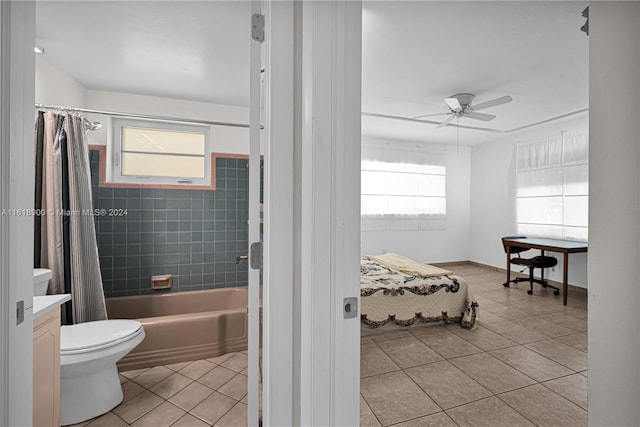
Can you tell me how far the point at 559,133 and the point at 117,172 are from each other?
570cm

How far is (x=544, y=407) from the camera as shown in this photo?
1827 millimetres

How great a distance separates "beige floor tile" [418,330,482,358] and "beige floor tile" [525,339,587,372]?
506 mm

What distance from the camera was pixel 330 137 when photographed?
83cm

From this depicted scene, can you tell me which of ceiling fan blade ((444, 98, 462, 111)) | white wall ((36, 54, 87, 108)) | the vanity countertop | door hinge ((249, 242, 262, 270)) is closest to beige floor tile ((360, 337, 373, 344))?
door hinge ((249, 242, 262, 270))

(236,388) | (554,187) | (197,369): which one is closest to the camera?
(236,388)

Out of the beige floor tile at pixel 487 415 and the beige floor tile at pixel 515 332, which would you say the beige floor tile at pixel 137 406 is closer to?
the beige floor tile at pixel 487 415

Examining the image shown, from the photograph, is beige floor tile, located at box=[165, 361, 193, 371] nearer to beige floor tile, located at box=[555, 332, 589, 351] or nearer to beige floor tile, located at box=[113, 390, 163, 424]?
beige floor tile, located at box=[113, 390, 163, 424]

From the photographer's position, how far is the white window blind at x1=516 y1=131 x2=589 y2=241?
13.9 ft

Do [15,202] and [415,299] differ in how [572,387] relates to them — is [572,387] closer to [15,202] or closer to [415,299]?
[415,299]

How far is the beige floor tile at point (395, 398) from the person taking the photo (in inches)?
70.1

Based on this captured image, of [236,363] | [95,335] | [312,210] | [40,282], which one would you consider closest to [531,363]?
[236,363]

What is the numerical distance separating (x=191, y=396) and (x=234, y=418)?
1.27 ft

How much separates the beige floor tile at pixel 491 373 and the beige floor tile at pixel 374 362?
48 cm

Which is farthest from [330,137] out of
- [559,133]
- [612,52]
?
[559,133]
